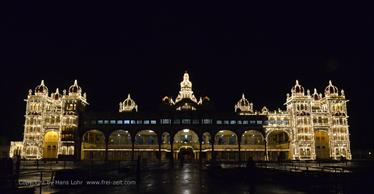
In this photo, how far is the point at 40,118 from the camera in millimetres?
95500

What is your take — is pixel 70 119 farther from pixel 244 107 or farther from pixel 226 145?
pixel 244 107

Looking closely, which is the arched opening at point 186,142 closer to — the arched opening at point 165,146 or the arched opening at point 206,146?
the arched opening at point 206,146

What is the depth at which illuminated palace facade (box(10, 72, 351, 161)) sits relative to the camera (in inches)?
3745

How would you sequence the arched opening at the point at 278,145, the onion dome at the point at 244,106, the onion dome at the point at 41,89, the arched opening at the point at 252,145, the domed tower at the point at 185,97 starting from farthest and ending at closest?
the onion dome at the point at 244,106, the arched opening at the point at 252,145, the domed tower at the point at 185,97, the arched opening at the point at 278,145, the onion dome at the point at 41,89

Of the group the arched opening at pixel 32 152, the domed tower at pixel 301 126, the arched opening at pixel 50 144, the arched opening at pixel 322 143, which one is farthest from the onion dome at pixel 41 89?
the arched opening at pixel 322 143

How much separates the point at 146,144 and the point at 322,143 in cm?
5286

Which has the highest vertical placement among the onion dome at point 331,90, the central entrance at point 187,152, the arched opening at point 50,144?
the onion dome at point 331,90

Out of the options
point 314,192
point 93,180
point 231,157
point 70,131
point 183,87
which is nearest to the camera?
point 314,192

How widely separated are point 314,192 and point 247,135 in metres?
88.7

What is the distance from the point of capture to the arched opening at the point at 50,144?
97250 millimetres

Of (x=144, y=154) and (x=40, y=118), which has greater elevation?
(x=40, y=118)

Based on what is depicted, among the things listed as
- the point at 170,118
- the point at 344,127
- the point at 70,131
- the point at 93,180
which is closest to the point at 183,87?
the point at 170,118

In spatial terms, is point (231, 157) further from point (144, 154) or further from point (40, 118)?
point (40, 118)

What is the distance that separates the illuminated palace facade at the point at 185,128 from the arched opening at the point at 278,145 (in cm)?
29
